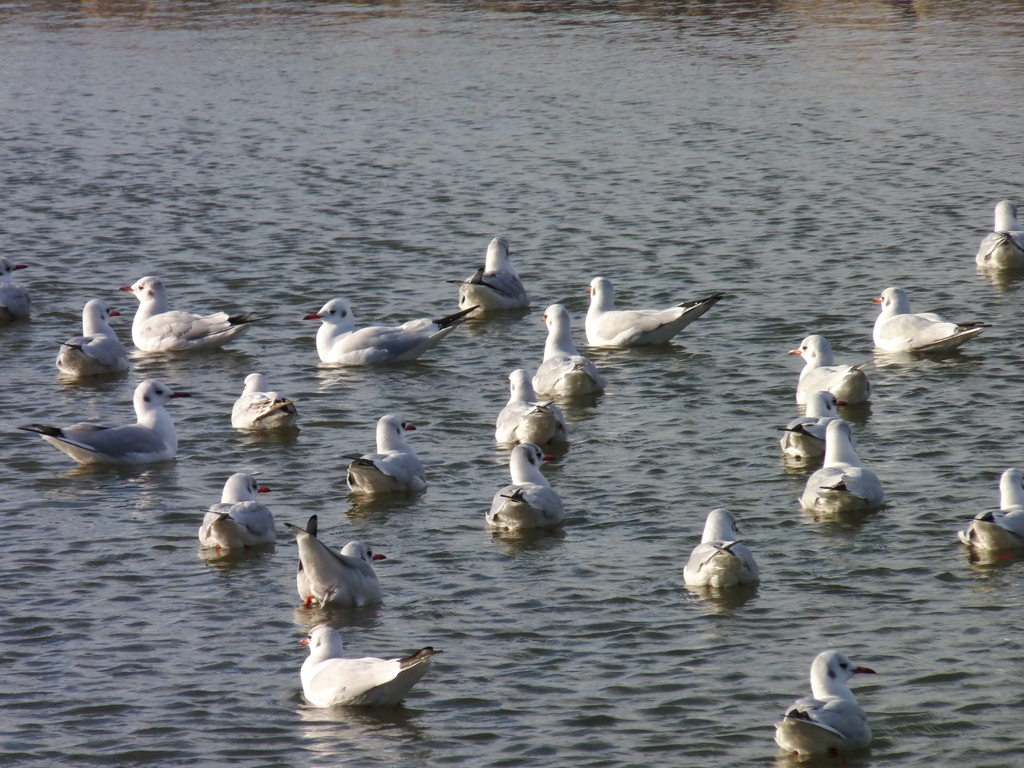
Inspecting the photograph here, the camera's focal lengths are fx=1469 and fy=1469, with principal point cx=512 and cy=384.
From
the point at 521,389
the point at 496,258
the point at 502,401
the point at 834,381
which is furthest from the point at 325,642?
the point at 496,258

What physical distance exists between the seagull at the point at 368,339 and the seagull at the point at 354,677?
8.03m

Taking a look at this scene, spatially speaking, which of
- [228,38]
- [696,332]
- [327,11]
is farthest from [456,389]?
[327,11]

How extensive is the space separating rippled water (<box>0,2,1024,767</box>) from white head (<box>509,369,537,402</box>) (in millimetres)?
463

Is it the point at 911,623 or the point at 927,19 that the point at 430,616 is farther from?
the point at 927,19

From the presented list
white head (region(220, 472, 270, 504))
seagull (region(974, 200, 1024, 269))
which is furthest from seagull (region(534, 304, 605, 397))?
seagull (region(974, 200, 1024, 269))

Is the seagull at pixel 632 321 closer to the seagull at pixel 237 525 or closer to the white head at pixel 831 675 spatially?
the seagull at pixel 237 525

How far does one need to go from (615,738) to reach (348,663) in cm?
173

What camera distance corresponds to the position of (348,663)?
9.22m

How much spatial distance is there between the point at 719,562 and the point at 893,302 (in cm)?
766

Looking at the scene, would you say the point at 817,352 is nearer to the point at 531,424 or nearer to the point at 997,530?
the point at 531,424

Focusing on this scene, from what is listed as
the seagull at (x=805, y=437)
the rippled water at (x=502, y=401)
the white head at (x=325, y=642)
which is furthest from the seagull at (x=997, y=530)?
the white head at (x=325, y=642)

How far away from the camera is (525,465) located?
487 inches

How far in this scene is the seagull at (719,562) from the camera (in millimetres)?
10611

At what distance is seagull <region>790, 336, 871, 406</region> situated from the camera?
15.0m
